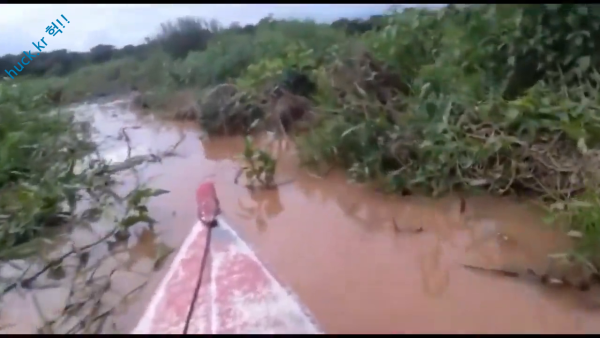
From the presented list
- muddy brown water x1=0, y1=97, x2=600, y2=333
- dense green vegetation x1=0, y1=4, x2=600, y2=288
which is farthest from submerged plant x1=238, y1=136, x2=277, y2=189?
dense green vegetation x1=0, y1=4, x2=600, y2=288

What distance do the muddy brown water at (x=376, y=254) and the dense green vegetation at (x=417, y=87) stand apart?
12cm

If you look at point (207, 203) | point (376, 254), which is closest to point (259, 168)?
point (207, 203)

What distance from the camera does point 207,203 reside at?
1.63m

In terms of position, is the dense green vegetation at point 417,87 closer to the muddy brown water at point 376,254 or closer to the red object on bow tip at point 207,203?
the muddy brown water at point 376,254

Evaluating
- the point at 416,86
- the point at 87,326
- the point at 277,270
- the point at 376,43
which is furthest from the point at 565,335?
the point at 376,43

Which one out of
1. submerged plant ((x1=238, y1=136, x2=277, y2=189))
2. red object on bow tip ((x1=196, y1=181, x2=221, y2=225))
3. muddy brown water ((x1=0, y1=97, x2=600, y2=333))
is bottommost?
muddy brown water ((x1=0, y1=97, x2=600, y2=333))

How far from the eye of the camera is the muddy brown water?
121 cm

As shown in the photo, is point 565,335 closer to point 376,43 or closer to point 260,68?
point 376,43

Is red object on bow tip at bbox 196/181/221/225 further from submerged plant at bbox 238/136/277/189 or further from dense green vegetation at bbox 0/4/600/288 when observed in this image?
dense green vegetation at bbox 0/4/600/288

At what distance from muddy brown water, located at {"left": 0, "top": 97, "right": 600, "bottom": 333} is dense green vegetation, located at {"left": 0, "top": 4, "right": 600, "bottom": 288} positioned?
120mm

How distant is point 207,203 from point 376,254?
54 cm

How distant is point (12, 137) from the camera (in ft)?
6.84

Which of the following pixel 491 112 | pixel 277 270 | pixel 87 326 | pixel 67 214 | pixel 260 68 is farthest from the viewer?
pixel 260 68

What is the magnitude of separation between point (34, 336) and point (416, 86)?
169cm
